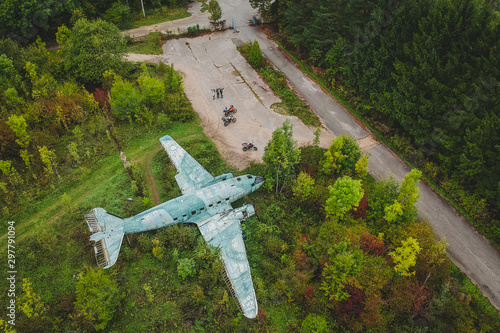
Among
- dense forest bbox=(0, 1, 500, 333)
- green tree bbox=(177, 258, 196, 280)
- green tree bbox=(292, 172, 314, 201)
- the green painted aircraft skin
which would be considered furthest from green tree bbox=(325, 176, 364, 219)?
green tree bbox=(177, 258, 196, 280)

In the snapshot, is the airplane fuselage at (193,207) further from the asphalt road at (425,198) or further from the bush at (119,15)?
the bush at (119,15)

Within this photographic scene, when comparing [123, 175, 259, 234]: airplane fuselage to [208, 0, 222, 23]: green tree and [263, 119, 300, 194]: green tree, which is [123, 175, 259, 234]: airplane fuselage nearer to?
[263, 119, 300, 194]: green tree

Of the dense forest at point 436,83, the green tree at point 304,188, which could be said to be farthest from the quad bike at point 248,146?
the dense forest at point 436,83

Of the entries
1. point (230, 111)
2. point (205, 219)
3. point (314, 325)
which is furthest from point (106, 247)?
point (230, 111)

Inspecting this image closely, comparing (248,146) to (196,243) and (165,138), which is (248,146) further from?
(196,243)

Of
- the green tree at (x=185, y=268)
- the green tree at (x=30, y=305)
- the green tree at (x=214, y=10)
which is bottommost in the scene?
the green tree at (x=30, y=305)

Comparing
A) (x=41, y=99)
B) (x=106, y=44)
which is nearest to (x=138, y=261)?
(x=41, y=99)

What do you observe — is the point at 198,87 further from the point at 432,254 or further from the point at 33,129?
the point at 432,254

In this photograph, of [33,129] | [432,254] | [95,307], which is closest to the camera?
[95,307]
